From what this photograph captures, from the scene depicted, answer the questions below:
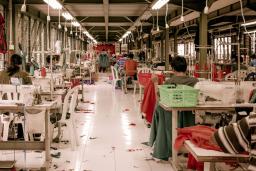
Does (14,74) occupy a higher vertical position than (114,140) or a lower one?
higher

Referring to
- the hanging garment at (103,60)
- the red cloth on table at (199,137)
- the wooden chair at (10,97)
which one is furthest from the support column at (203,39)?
the hanging garment at (103,60)

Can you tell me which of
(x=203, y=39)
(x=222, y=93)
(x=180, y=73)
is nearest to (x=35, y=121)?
(x=180, y=73)

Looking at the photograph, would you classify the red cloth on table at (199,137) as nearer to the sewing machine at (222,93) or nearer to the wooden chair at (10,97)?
the sewing machine at (222,93)

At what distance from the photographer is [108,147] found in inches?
243

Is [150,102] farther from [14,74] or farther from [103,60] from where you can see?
[103,60]

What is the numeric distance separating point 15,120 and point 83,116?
126 inches

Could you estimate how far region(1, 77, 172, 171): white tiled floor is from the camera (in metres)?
5.21

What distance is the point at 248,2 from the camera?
495 inches

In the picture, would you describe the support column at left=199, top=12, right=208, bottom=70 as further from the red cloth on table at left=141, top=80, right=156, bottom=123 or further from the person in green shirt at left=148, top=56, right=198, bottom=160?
the person in green shirt at left=148, top=56, right=198, bottom=160

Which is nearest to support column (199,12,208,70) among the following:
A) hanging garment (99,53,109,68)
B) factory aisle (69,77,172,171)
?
factory aisle (69,77,172,171)

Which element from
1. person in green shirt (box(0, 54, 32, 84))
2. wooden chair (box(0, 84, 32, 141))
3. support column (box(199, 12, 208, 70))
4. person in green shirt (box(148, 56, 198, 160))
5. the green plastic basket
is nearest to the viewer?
the green plastic basket

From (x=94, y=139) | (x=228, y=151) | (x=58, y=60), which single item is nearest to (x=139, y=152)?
(x=94, y=139)

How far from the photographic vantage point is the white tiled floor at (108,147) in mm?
5207

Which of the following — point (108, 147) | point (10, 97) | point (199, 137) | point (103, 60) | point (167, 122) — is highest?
point (103, 60)
